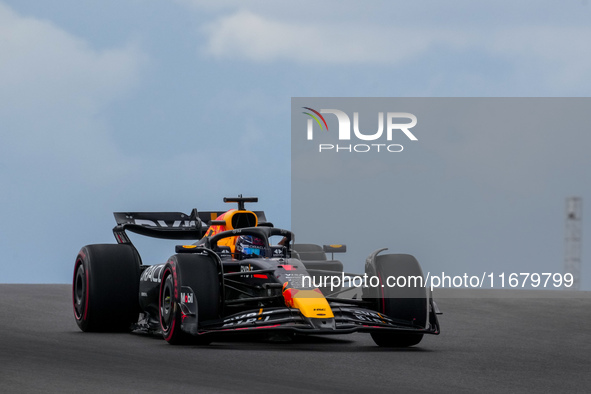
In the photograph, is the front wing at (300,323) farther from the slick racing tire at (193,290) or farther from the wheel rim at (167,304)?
the wheel rim at (167,304)

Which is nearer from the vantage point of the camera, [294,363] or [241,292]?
[294,363]

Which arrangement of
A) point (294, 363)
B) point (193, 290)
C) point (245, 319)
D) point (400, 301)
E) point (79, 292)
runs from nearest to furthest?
point (294, 363)
point (245, 319)
point (193, 290)
point (400, 301)
point (79, 292)

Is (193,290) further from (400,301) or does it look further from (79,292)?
(79,292)

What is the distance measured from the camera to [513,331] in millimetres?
15867

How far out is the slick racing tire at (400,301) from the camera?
41.7ft

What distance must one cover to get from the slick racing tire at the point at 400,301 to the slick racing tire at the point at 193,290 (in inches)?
80.6

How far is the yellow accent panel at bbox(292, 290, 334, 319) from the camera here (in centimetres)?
1164

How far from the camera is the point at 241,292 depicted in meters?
13.3

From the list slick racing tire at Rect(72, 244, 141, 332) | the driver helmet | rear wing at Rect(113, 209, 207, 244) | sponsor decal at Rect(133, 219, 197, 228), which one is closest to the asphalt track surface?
slick racing tire at Rect(72, 244, 141, 332)

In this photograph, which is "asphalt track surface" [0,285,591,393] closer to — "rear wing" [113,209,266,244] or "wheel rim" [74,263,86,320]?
"wheel rim" [74,263,86,320]

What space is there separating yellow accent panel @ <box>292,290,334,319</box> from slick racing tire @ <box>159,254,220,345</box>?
105 centimetres

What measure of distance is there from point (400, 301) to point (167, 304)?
291cm

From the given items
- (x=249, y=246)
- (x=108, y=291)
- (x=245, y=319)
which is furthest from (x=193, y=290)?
(x=108, y=291)

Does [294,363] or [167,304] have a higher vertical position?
[167,304]
